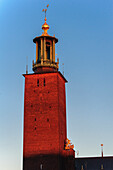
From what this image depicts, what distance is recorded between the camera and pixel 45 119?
60.3 meters

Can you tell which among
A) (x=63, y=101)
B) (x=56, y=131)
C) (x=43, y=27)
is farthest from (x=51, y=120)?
(x=43, y=27)

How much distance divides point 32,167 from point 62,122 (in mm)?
9117

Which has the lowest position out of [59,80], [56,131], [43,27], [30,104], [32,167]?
[32,167]

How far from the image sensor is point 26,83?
63344mm

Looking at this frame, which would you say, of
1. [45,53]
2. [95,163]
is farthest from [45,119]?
[95,163]

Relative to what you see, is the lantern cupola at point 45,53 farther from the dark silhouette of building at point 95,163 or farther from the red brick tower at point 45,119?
the dark silhouette of building at point 95,163

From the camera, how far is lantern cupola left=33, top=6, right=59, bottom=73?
211 feet

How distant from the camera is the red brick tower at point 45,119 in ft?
192

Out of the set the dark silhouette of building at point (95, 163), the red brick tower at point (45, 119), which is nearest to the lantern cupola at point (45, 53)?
the red brick tower at point (45, 119)

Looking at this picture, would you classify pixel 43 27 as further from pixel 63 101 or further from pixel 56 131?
pixel 56 131

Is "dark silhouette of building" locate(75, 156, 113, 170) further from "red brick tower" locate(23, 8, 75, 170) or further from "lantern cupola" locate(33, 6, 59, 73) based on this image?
"lantern cupola" locate(33, 6, 59, 73)

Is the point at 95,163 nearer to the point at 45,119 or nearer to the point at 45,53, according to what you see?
the point at 45,119

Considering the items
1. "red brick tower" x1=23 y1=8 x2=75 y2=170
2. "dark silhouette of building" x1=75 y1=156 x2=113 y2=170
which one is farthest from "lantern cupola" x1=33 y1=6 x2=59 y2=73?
"dark silhouette of building" x1=75 y1=156 x2=113 y2=170

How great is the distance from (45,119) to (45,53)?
11656mm
